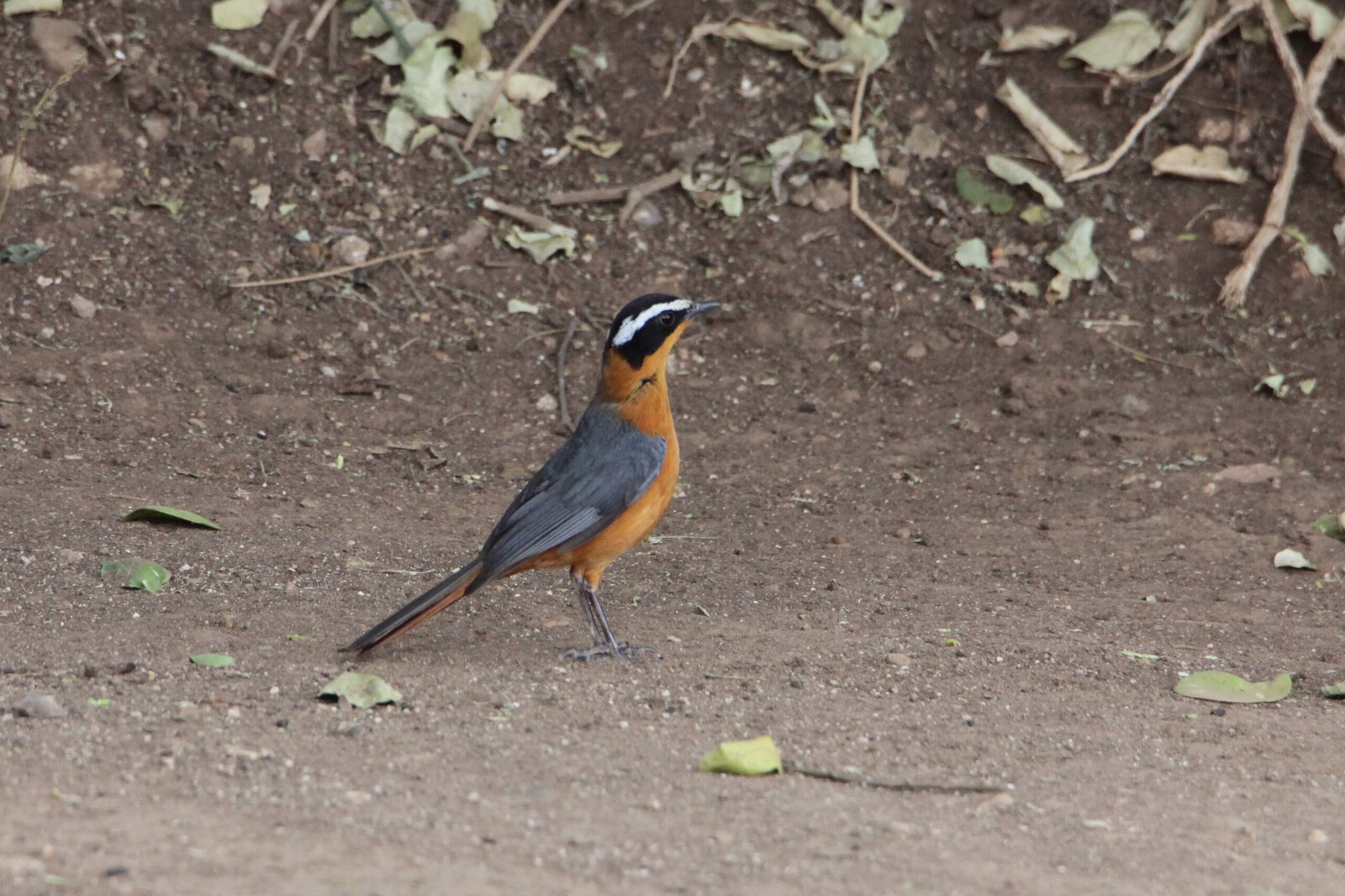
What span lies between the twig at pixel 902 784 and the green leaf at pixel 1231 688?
151 centimetres

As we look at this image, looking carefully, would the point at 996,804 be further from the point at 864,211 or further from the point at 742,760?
the point at 864,211

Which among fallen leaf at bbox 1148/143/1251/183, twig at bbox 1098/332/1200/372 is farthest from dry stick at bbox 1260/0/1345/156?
twig at bbox 1098/332/1200/372

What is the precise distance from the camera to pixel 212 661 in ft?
17.5

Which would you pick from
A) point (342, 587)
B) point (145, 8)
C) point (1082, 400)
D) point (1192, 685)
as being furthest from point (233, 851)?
point (145, 8)

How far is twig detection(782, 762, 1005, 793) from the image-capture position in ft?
14.8

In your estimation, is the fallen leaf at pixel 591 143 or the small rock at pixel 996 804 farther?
the fallen leaf at pixel 591 143

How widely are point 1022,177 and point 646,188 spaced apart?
98.3 inches

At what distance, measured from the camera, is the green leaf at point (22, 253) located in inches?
357

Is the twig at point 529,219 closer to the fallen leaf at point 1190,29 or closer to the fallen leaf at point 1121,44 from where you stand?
the fallen leaf at point 1121,44

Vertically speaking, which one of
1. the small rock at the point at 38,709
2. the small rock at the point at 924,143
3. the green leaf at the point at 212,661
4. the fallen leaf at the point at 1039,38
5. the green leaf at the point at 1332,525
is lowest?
the green leaf at the point at 212,661

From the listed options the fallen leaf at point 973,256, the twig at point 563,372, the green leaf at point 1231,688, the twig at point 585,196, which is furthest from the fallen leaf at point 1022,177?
the green leaf at point 1231,688

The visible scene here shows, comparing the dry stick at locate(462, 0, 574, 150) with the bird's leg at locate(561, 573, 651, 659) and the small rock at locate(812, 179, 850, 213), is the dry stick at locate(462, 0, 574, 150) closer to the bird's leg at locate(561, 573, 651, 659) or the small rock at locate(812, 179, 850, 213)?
the small rock at locate(812, 179, 850, 213)

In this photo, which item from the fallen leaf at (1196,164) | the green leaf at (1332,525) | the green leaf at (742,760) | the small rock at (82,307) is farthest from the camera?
the fallen leaf at (1196,164)

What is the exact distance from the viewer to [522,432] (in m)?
8.62
